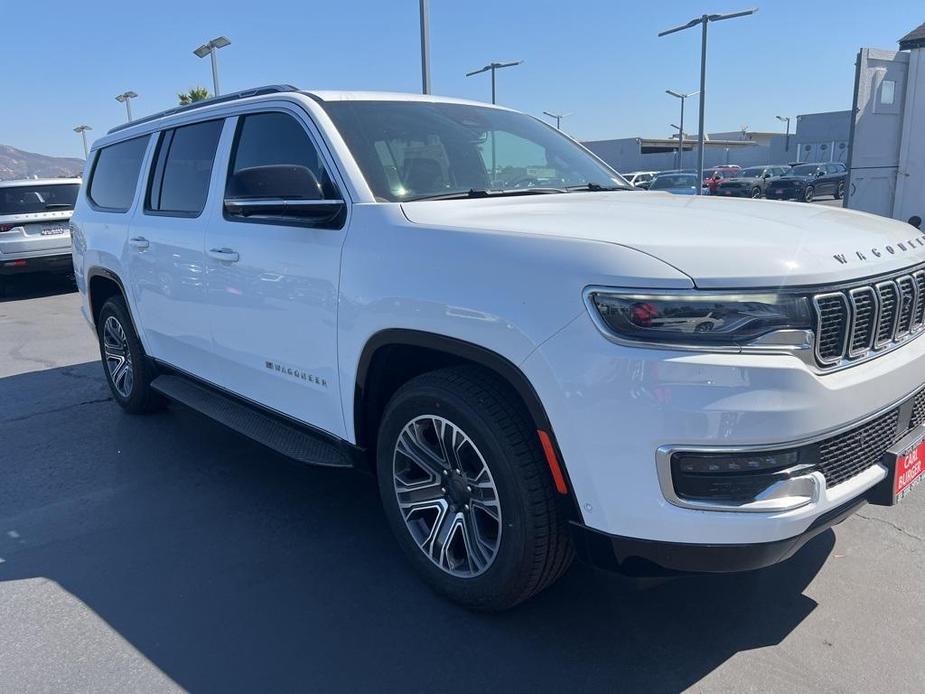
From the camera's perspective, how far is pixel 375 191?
10.3 ft

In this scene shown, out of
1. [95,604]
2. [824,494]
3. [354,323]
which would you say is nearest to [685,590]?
[824,494]

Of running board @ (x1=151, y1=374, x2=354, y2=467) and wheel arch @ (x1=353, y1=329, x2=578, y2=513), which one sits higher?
wheel arch @ (x1=353, y1=329, x2=578, y2=513)

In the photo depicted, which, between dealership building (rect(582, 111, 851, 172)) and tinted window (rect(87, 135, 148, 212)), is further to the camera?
dealership building (rect(582, 111, 851, 172))

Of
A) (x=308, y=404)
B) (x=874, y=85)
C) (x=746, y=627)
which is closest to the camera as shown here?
(x=746, y=627)

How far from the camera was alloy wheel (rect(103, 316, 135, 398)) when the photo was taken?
217 inches

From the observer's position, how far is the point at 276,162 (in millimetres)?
3654

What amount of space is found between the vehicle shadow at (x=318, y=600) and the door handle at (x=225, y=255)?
1309 mm

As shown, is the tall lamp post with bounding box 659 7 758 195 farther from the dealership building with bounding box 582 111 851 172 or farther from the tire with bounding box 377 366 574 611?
the dealership building with bounding box 582 111 851 172

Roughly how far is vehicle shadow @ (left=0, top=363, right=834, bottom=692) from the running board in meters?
0.46

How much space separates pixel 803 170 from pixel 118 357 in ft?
115

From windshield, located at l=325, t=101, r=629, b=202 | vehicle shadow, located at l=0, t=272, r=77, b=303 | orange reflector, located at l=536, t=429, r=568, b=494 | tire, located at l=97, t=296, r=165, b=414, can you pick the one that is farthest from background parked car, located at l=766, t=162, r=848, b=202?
orange reflector, located at l=536, t=429, r=568, b=494

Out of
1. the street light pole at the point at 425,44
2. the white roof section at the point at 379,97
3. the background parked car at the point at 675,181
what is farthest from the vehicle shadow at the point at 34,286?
the background parked car at the point at 675,181

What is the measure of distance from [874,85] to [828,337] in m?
7.96

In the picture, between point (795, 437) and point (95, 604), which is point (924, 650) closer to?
point (795, 437)
